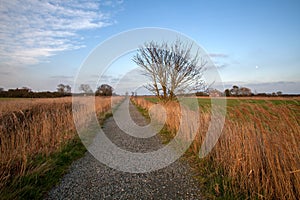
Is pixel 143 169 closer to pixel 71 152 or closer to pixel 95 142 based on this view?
pixel 71 152

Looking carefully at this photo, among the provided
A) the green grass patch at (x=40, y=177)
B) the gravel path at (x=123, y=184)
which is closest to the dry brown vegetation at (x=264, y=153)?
the gravel path at (x=123, y=184)

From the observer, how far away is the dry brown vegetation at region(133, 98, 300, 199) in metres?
2.65

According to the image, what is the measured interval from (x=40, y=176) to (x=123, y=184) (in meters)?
1.73

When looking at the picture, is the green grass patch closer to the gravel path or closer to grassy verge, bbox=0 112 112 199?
grassy verge, bbox=0 112 112 199

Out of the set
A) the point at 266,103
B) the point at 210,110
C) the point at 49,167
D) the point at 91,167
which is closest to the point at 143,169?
the point at 91,167

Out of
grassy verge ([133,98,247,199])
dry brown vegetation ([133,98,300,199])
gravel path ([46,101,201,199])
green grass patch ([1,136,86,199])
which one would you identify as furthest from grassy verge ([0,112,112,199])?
dry brown vegetation ([133,98,300,199])

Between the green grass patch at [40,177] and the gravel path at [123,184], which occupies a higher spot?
the green grass patch at [40,177]

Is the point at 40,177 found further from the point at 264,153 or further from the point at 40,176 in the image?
the point at 264,153

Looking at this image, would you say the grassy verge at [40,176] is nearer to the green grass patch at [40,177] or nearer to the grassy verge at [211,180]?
the green grass patch at [40,177]

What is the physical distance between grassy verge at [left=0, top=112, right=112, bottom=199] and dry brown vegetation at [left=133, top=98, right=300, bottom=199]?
319 centimetres

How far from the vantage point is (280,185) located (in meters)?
2.63

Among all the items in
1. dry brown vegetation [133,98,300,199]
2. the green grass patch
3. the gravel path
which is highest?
dry brown vegetation [133,98,300,199]

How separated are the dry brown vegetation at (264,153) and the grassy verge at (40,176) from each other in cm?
319

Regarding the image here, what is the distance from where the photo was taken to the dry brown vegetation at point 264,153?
2.65 m
